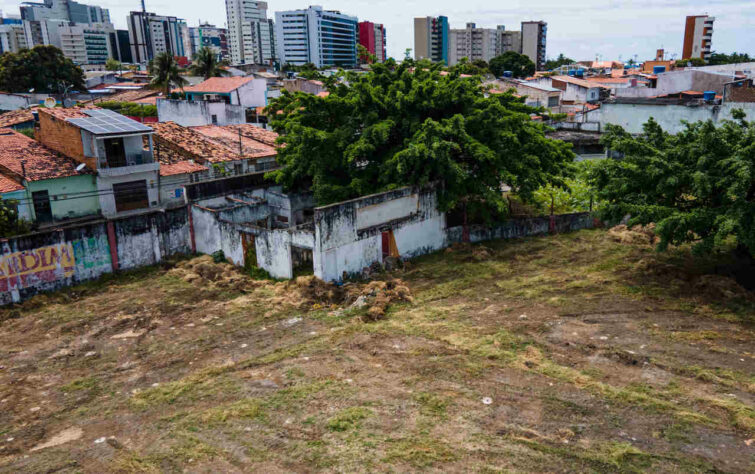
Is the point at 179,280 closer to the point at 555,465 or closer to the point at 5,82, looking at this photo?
the point at 555,465

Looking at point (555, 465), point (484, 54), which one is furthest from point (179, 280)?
point (484, 54)

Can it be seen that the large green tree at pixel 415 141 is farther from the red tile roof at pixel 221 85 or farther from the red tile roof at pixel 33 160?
the red tile roof at pixel 221 85

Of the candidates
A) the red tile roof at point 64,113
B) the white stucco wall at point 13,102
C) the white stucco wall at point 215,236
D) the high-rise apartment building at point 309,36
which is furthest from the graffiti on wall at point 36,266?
the high-rise apartment building at point 309,36

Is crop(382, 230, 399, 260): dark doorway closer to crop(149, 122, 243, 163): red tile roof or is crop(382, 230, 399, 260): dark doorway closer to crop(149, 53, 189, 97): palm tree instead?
crop(149, 122, 243, 163): red tile roof

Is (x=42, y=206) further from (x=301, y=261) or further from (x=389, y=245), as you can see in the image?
(x=389, y=245)

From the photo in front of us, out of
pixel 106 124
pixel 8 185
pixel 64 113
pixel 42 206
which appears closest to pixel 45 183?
pixel 42 206

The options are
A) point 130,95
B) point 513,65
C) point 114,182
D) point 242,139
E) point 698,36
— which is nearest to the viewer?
point 114,182

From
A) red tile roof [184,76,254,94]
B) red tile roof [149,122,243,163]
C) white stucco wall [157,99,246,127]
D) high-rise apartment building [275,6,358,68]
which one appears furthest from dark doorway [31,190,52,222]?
high-rise apartment building [275,6,358,68]
